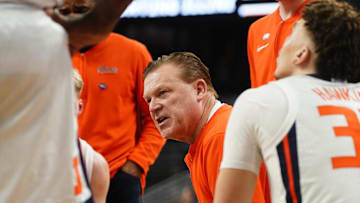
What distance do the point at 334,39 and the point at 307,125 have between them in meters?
0.36

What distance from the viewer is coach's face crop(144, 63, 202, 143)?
8.71 ft

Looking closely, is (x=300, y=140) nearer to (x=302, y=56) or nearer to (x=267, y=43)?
(x=302, y=56)

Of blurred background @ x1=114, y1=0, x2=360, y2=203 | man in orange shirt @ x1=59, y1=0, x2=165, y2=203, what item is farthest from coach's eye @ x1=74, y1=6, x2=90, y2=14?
blurred background @ x1=114, y1=0, x2=360, y2=203

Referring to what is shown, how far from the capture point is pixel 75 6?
137 cm

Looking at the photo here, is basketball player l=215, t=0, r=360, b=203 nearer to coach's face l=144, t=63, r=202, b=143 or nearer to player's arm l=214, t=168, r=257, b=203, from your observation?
player's arm l=214, t=168, r=257, b=203

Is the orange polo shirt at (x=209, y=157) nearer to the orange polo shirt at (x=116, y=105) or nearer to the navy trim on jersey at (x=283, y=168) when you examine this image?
the navy trim on jersey at (x=283, y=168)

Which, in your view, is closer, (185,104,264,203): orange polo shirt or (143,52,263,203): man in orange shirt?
(185,104,264,203): orange polo shirt

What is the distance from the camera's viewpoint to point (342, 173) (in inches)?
64.4

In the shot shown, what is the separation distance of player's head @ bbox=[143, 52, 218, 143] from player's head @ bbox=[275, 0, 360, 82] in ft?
2.85

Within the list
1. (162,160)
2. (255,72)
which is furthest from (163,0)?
(255,72)

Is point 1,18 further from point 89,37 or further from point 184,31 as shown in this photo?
point 184,31

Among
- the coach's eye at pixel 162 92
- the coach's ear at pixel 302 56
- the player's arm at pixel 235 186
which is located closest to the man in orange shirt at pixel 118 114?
the coach's eye at pixel 162 92

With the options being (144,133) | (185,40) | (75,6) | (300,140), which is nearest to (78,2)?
(75,6)

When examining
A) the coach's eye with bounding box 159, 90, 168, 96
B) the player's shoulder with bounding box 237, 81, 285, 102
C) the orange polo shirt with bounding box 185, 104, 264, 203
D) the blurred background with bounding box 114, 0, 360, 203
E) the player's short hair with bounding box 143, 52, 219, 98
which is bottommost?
the blurred background with bounding box 114, 0, 360, 203
